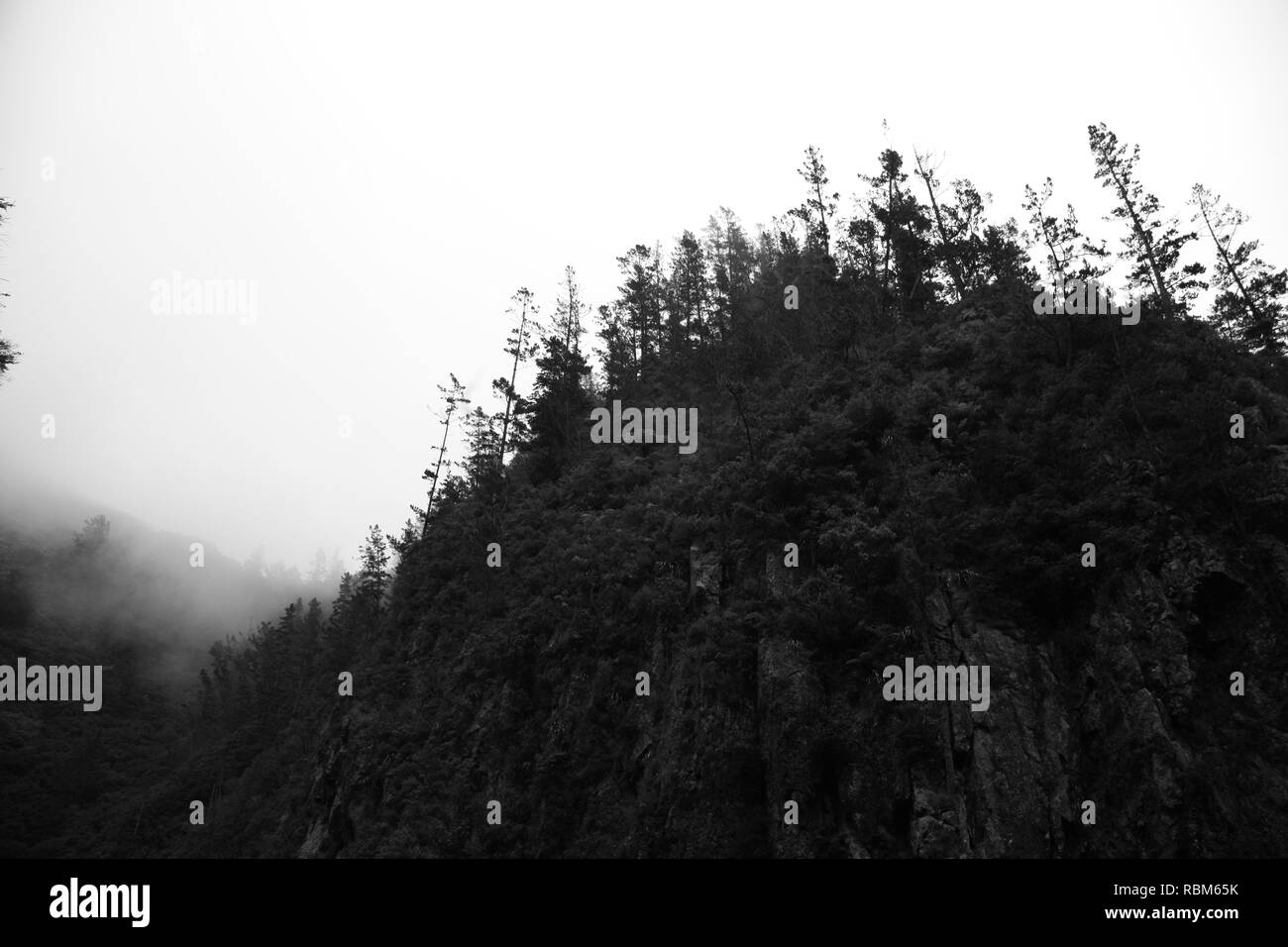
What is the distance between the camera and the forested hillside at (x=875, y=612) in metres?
14.1

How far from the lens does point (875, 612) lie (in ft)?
56.7

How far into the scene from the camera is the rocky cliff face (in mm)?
13133

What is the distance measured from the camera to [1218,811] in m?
12.3

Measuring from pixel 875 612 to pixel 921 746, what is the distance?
12.5 ft

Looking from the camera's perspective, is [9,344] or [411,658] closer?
[9,344]

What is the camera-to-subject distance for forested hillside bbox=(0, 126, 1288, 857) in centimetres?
1412

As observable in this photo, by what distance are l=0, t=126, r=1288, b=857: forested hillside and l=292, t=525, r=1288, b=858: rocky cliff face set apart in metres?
0.07

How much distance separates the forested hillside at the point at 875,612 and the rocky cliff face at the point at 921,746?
7 centimetres

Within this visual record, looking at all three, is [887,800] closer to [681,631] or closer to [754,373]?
[681,631]

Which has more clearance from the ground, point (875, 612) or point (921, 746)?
point (875, 612)

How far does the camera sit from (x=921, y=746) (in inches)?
573
